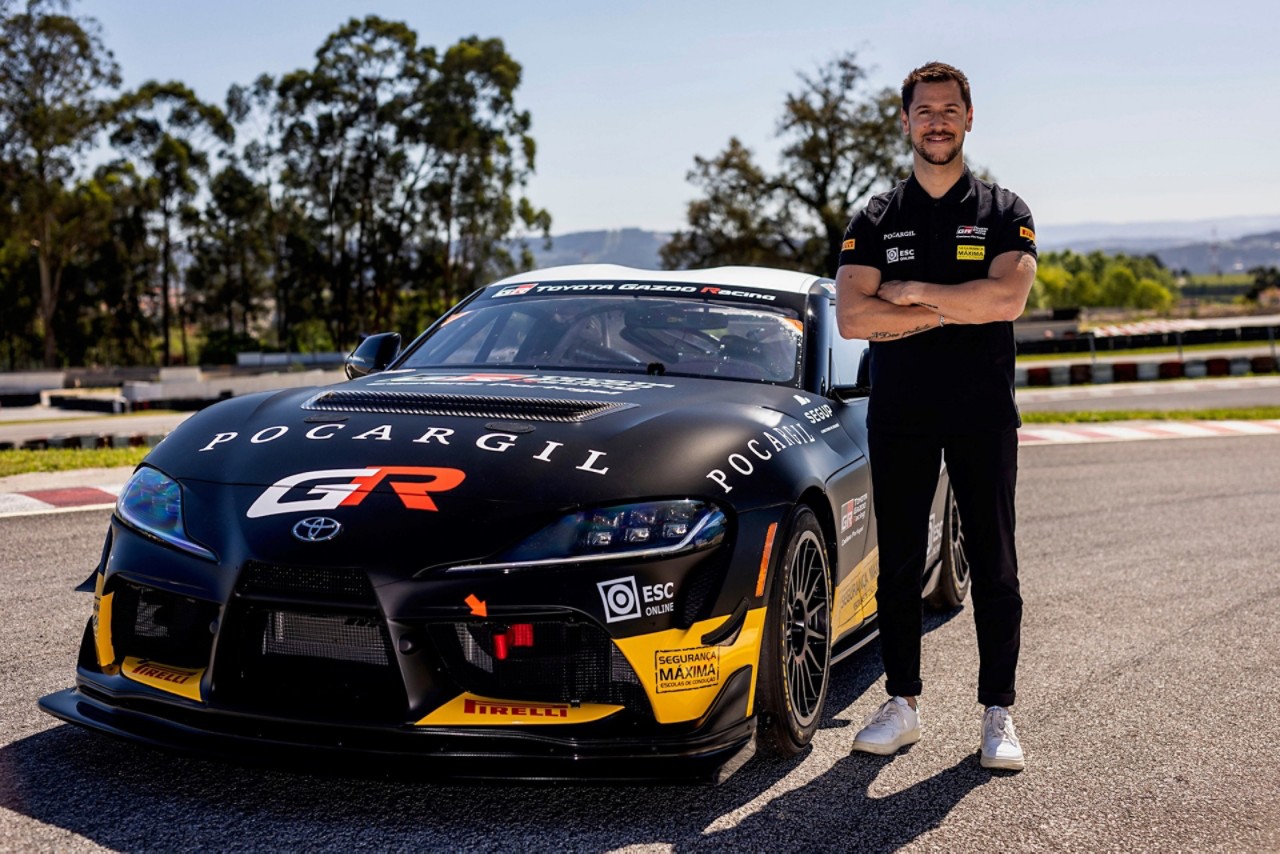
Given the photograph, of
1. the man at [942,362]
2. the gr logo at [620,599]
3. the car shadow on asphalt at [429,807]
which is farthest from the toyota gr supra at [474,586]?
the man at [942,362]

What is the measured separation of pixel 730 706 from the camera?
3.36 m

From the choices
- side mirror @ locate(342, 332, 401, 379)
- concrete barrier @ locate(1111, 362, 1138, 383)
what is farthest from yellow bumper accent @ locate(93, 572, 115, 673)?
concrete barrier @ locate(1111, 362, 1138, 383)

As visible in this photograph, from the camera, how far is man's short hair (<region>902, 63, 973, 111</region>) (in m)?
3.80

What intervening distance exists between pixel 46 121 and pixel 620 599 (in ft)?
197

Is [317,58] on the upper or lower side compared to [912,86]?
upper

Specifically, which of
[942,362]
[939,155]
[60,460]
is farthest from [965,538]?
[60,460]

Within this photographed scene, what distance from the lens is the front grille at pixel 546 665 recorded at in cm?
312

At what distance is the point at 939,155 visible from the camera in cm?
378

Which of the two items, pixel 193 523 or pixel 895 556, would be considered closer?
pixel 193 523

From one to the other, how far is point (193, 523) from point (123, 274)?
2694 inches

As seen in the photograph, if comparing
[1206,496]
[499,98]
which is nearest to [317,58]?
[499,98]

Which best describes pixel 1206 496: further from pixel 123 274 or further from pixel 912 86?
pixel 123 274

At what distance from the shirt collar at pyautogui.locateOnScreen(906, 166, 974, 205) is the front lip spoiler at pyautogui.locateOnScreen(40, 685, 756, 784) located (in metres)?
1.71

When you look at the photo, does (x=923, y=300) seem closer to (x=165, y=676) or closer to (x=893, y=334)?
(x=893, y=334)
